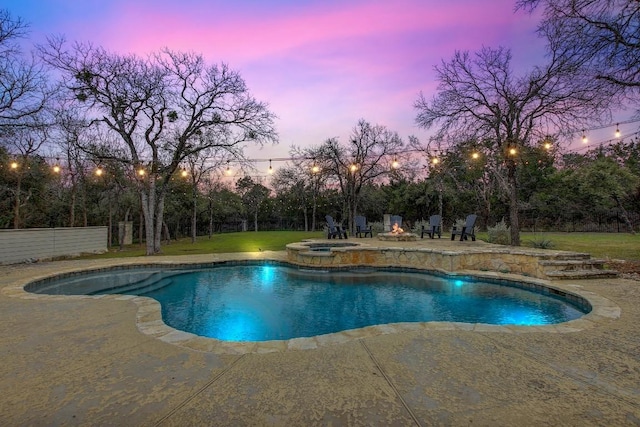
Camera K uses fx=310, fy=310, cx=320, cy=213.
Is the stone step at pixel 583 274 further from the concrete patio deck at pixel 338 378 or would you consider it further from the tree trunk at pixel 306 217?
the tree trunk at pixel 306 217

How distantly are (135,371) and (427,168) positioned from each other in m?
21.0

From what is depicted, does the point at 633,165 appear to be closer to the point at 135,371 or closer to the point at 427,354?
the point at 427,354

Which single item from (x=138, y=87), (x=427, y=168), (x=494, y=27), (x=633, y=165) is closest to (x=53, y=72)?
(x=138, y=87)

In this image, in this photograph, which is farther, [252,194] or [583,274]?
[252,194]

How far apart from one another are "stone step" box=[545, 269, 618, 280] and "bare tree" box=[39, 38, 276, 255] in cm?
944

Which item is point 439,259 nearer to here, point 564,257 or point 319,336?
point 564,257

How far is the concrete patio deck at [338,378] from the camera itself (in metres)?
1.72

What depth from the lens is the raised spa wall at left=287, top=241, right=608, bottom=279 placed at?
6.43 metres

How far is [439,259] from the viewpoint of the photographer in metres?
7.34

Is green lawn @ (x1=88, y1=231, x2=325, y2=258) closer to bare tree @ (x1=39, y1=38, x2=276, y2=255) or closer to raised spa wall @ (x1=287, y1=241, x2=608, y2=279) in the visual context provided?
bare tree @ (x1=39, y1=38, x2=276, y2=255)

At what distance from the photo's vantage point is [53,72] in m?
9.37

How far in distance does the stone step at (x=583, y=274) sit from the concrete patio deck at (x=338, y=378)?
2.47 m

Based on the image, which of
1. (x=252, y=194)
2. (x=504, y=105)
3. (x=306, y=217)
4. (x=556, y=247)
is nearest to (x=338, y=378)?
(x=556, y=247)

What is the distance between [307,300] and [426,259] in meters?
3.47
